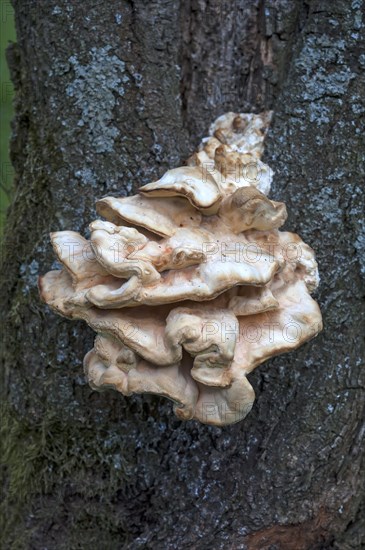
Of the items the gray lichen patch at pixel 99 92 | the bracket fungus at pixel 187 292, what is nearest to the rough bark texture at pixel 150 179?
the gray lichen patch at pixel 99 92

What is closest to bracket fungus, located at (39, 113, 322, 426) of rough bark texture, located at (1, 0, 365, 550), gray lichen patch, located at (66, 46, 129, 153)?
rough bark texture, located at (1, 0, 365, 550)

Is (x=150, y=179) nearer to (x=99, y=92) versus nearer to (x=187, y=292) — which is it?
(x=99, y=92)

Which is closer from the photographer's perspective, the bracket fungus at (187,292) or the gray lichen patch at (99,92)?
the bracket fungus at (187,292)

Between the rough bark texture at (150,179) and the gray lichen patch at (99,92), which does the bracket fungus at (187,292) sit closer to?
the rough bark texture at (150,179)

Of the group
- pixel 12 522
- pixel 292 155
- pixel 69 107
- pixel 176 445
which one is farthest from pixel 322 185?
pixel 12 522

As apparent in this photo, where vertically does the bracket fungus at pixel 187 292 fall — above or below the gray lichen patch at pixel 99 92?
below

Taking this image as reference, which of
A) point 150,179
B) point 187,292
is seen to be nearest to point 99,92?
point 150,179

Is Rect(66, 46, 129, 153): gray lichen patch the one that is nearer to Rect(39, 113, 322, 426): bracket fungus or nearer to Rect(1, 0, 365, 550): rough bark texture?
Rect(1, 0, 365, 550): rough bark texture
